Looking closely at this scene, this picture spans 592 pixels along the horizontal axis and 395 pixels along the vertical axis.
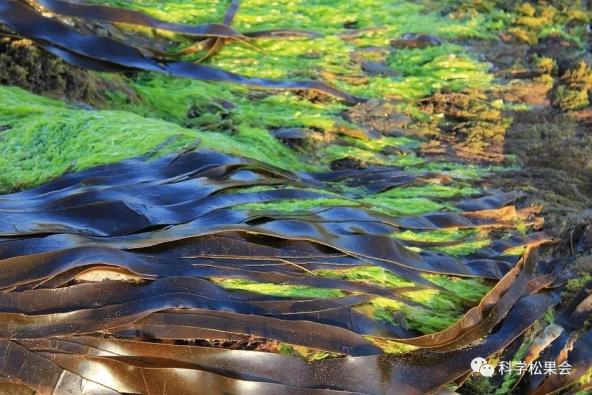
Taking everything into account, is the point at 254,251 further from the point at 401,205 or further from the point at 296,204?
the point at 401,205

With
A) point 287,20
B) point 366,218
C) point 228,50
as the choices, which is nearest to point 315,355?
point 366,218

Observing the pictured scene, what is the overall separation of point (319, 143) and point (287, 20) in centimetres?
171

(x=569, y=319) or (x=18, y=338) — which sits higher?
(x=18, y=338)

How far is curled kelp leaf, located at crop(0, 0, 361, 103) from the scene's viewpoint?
13.0 feet

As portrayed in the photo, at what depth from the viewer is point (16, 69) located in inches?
147

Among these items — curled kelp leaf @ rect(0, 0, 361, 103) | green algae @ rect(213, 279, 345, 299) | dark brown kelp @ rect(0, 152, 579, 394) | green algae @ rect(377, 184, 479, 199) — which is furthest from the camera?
curled kelp leaf @ rect(0, 0, 361, 103)

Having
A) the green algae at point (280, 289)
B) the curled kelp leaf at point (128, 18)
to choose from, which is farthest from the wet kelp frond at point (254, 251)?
the curled kelp leaf at point (128, 18)

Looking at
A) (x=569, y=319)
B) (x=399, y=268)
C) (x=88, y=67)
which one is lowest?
(x=569, y=319)

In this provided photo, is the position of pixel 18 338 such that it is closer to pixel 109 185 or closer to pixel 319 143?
pixel 109 185

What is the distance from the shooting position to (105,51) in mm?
4160

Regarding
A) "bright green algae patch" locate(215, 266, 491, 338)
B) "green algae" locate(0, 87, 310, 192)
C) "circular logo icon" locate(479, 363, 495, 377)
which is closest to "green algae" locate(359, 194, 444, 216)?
"bright green algae patch" locate(215, 266, 491, 338)
